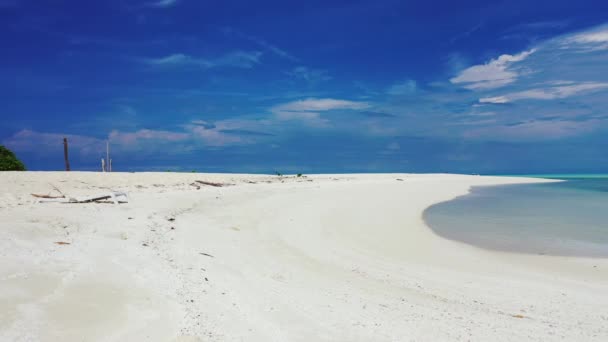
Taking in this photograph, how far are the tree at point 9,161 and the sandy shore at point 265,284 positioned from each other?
18283 millimetres

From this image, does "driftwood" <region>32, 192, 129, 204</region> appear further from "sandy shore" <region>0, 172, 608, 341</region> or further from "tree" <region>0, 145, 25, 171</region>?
"tree" <region>0, 145, 25, 171</region>

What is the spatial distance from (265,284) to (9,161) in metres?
25.4

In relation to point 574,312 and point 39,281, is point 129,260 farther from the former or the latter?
point 574,312

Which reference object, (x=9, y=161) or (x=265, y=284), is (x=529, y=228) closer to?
(x=265, y=284)

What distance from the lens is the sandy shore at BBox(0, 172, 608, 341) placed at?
Result: 3.30 metres

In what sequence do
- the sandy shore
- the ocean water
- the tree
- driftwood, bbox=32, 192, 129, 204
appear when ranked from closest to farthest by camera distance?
1. the sandy shore
2. the ocean water
3. driftwood, bbox=32, 192, 129, 204
4. the tree

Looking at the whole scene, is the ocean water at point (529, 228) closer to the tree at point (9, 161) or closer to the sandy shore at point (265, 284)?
the sandy shore at point (265, 284)

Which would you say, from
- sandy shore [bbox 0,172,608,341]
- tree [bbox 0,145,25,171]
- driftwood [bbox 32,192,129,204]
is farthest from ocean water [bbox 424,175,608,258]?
tree [bbox 0,145,25,171]

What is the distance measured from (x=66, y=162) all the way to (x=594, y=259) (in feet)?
93.6

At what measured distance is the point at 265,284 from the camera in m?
4.85

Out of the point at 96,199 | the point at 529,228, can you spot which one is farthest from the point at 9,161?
the point at 529,228

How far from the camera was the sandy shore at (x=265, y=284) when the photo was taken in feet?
Result: 10.8

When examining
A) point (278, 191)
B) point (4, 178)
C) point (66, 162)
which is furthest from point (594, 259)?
point (66, 162)

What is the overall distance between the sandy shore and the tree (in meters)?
18.3
